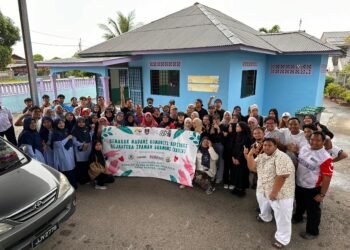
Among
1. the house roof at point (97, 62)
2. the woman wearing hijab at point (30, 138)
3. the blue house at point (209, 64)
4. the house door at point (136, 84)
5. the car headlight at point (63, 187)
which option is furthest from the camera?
the house door at point (136, 84)

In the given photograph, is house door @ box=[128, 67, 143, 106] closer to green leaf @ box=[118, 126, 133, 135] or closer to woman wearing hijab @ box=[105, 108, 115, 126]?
woman wearing hijab @ box=[105, 108, 115, 126]

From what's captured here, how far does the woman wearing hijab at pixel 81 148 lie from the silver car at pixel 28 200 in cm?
115

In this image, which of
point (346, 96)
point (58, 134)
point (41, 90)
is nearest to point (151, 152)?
point (58, 134)

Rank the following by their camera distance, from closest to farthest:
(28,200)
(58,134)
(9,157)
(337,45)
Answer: (28,200) < (9,157) < (58,134) < (337,45)

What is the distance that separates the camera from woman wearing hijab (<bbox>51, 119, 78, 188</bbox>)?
14.9 ft

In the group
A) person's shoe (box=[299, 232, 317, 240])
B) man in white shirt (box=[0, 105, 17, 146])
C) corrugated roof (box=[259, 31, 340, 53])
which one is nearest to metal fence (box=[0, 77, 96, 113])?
man in white shirt (box=[0, 105, 17, 146])

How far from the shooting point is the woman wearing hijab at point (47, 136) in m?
4.59

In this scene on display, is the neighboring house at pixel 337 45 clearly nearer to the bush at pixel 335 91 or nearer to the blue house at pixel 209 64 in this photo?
the bush at pixel 335 91

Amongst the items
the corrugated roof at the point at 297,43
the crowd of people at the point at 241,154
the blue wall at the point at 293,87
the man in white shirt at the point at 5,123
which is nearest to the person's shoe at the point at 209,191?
the crowd of people at the point at 241,154

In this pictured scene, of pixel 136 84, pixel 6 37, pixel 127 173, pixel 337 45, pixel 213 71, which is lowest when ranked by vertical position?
pixel 127 173

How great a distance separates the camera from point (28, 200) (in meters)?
2.91

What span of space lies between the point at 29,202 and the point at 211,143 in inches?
121

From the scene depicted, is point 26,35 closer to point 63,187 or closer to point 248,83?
point 63,187

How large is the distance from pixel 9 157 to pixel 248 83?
9220 millimetres
